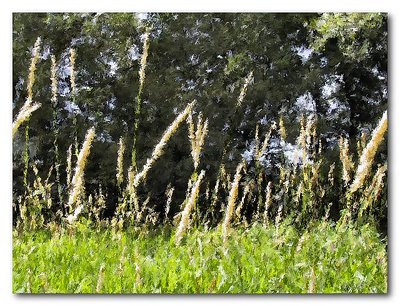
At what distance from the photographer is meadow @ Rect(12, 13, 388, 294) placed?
108 inches

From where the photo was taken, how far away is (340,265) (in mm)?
2756

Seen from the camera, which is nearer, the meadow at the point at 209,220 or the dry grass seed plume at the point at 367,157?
the meadow at the point at 209,220

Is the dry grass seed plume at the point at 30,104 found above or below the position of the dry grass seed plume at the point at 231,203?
above

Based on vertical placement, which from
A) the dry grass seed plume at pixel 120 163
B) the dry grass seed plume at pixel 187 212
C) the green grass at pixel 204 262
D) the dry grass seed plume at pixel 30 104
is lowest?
the green grass at pixel 204 262

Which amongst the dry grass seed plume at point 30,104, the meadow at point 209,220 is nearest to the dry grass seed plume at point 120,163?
the meadow at point 209,220

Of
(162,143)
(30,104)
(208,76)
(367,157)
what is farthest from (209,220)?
(30,104)

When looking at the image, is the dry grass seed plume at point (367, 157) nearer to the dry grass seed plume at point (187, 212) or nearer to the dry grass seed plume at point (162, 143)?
the dry grass seed plume at point (187, 212)

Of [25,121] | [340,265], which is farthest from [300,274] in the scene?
[25,121]

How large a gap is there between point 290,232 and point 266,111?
647 mm

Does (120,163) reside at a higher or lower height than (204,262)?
higher

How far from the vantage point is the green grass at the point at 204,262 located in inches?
108
